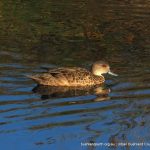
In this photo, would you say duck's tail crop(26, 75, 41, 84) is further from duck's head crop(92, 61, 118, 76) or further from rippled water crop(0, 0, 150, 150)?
duck's head crop(92, 61, 118, 76)

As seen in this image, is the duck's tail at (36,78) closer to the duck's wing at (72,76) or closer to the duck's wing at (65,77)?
the duck's wing at (65,77)

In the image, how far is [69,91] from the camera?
1562 centimetres

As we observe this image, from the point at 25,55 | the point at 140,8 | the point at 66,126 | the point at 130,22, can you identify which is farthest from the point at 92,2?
the point at 66,126

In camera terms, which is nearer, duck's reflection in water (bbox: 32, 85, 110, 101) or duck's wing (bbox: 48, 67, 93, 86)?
duck's reflection in water (bbox: 32, 85, 110, 101)

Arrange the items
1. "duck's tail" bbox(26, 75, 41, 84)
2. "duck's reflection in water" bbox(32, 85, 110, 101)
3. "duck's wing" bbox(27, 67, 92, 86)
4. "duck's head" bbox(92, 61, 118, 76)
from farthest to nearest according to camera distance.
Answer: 1. "duck's head" bbox(92, 61, 118, 76)
2. "duck's wing" bbox(27, 67, 92, 86)
3. "duck's tail" bbox(26, 75, 41, 84)
4. "duck's reflection in water" bbox(32, 85, 110, 101)

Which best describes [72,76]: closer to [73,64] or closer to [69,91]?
[69,91]

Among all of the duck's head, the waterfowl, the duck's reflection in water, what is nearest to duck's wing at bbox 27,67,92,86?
the waterfowl

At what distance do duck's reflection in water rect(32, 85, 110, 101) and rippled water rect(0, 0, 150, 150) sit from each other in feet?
0.06

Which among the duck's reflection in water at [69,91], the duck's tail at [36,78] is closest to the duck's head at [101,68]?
the duck's reflection in water at [69,91]

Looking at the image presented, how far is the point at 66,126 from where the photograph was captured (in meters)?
12.7

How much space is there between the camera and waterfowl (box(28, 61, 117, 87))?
51.9 ft

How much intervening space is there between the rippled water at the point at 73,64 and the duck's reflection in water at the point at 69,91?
0.06 ft

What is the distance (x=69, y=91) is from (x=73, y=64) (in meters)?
2.20

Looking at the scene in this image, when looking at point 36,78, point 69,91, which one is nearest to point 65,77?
point 69,91
